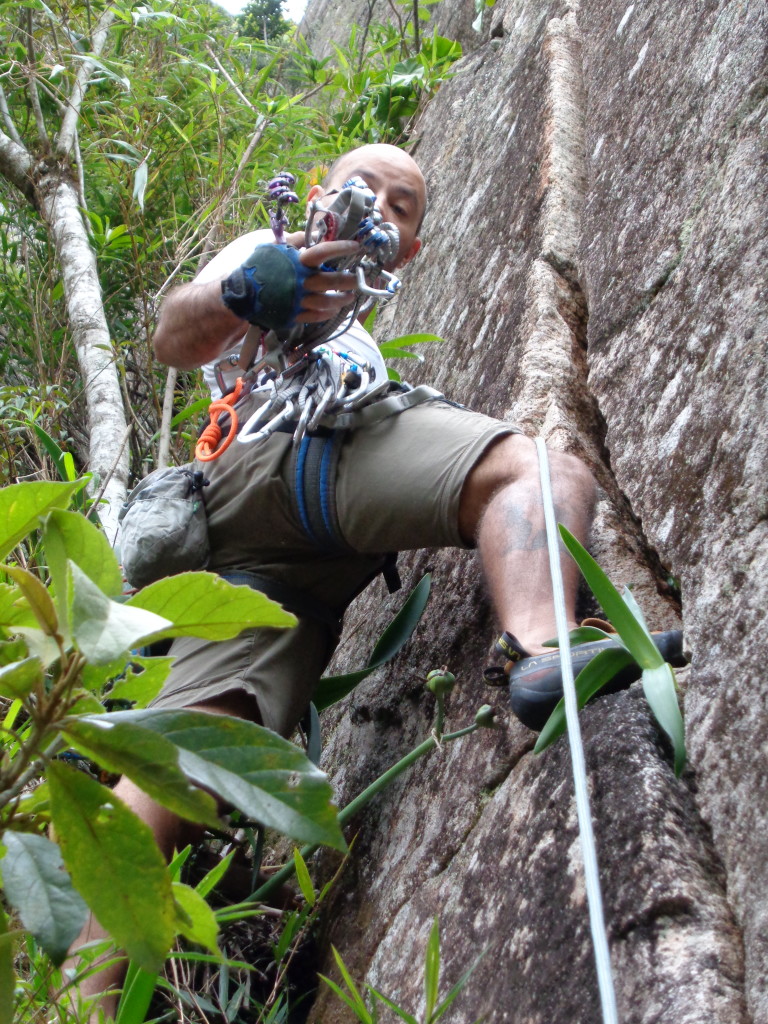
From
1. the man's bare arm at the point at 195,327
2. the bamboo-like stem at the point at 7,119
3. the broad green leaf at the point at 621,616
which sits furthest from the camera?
the bamboo-like stem at the point at 7,119

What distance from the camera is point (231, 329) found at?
6.91 feet

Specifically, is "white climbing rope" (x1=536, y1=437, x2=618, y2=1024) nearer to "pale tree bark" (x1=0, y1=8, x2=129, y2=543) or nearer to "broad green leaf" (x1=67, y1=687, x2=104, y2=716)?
"broad green leaf" (x1=67, y1=687, x2=104, y2=716)

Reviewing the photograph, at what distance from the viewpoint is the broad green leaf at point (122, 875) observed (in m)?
0.69

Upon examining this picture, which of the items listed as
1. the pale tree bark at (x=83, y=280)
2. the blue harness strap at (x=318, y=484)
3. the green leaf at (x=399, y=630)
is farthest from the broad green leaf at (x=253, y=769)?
the pale tree bark at (x=83, y=280)

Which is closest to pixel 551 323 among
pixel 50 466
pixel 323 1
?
pixel 50 466

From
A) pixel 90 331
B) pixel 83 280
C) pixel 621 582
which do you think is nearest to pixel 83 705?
pixel 621 582

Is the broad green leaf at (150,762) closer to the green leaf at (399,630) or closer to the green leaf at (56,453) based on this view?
the green leaf at (399,630)

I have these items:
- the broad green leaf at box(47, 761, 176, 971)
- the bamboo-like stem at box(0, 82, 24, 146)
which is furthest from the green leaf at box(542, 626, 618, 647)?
the bamboo-like stem at box(0, 82, 24, 146)

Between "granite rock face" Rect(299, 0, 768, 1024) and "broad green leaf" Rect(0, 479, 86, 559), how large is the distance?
0.80m

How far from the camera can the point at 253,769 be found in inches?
28.6

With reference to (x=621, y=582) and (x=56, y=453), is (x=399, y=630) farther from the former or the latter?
(x=56, y=453)

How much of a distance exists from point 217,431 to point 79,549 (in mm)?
1338

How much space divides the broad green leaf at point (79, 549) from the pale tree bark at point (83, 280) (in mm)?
2211

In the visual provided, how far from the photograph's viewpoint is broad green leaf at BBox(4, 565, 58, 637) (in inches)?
27.4
